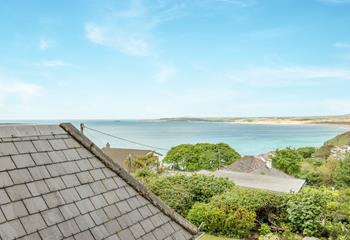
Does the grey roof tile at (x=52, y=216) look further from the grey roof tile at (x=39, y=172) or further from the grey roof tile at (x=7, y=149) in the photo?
the grey roof tile at (x=7, y=149)

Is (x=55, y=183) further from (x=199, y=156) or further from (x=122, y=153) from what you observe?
(x=199, y=156)

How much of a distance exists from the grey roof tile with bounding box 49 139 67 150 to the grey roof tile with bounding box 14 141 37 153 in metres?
0.40

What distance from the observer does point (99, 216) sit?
4.54 meters

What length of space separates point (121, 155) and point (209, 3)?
1259 inches

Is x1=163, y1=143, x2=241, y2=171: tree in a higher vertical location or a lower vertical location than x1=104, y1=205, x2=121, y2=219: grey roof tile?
lower

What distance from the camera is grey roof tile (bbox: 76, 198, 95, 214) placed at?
4.42 metres

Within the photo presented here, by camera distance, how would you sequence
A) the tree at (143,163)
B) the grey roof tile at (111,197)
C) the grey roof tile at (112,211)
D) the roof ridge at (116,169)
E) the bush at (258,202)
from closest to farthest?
the grey roof tile at (112,211) → the grey roof tile at (111,197) → the roof ridge at (116,169) → the bush at (258,202) → the tree at (143,163)

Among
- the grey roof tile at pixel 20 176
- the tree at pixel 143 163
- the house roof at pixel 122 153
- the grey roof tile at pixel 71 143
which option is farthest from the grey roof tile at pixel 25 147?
the house roof at pixel 122 153

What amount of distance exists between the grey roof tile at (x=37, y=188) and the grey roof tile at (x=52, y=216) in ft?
0.94

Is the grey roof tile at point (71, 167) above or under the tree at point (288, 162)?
above

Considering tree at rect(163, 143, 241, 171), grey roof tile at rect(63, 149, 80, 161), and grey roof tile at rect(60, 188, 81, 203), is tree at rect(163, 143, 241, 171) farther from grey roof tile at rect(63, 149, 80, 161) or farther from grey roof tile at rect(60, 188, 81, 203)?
grey roof tile at rect(60, 188, 81, 203)

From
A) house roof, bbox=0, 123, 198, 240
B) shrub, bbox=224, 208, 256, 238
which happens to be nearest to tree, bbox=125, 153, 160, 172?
shrub, bbox=224, 208, 256, 238

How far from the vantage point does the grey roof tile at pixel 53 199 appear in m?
4.13

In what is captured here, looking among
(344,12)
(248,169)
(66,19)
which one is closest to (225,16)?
(344,12)
